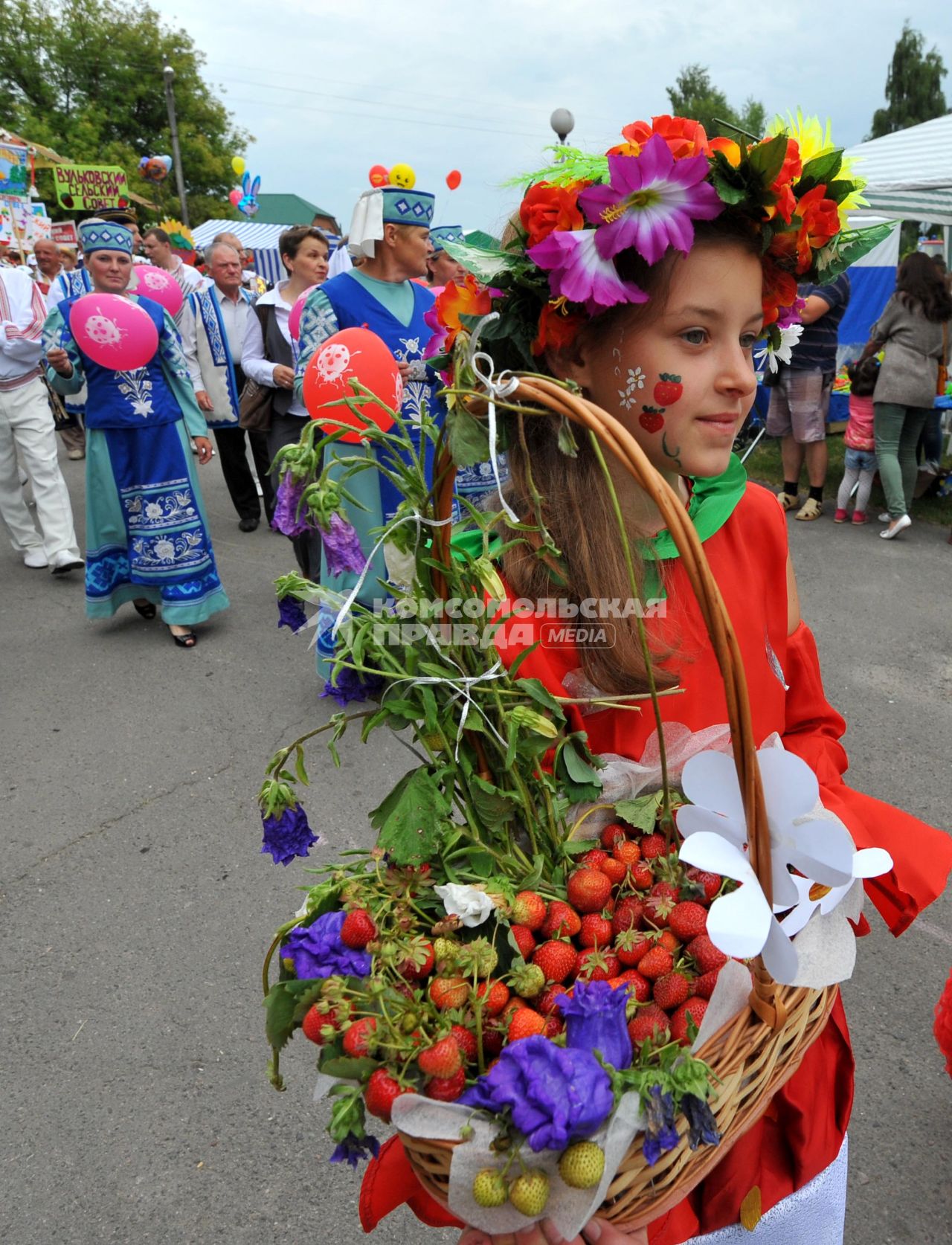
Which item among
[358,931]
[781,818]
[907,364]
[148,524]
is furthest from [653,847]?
[907,364]

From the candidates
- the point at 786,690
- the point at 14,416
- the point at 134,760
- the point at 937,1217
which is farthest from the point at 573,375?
the point at 14,416

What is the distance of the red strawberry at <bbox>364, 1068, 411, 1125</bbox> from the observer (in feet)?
2.67

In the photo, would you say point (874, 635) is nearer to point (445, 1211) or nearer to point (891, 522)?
point (891, 522)

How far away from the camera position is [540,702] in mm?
1030

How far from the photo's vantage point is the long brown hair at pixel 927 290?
5.73 metres

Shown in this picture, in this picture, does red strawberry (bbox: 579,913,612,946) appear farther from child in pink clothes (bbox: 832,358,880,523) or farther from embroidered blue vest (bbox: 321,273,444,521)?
child in pink clothes (bbox: 832,358,880,523)

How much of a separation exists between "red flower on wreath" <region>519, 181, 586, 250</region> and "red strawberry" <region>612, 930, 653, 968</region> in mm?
877

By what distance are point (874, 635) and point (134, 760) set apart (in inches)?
143

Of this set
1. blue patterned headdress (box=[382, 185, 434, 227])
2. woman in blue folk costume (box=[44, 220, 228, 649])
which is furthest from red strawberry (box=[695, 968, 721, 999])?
woman in blue folk costume (box=[44, 220, 228, 649])

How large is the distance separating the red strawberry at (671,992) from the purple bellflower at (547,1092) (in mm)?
179

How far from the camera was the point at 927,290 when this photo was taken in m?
5.75

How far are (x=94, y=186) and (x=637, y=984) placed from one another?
864 cm

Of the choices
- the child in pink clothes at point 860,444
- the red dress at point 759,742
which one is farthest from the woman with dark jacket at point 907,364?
the red dress at point 759,742

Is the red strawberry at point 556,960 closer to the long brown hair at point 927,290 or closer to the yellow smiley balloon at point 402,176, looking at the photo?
the yellow smiley balloon at point 402,176
